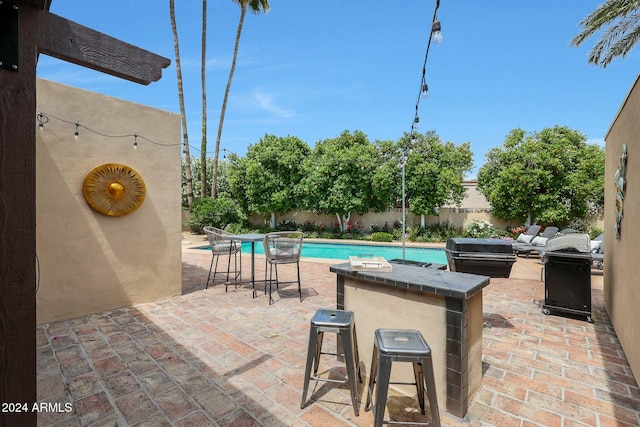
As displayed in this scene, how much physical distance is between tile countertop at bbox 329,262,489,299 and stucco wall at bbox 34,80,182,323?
331 cm

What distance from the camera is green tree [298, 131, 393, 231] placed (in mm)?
15547

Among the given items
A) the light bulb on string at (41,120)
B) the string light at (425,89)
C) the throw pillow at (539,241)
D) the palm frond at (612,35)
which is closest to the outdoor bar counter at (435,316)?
the string light at (425,89)

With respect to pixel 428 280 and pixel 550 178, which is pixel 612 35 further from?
pixel 550 178

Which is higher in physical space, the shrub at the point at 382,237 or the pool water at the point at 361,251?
the shrub at the point at 382,237

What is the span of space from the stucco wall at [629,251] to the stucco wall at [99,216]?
550cm

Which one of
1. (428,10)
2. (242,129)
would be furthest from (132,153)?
(242,129)

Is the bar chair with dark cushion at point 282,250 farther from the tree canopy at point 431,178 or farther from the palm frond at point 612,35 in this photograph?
the tree canopy at point 431,178

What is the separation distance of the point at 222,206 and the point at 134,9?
811 centimetres

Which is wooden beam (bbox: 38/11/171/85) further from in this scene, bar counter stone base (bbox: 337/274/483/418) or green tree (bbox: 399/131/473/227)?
green tree (bbox: 399/131/473/227)

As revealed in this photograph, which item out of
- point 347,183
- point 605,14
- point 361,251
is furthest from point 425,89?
point 347,183

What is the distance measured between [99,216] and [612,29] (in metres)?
9.57

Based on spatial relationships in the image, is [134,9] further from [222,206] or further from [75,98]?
[222,206]

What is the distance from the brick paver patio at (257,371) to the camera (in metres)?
2.06

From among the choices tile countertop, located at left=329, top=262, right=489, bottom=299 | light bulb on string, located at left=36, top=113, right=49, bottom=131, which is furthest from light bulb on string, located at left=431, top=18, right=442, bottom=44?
light bulb on string, located at left=36, top=113, right=49, bottom=131
